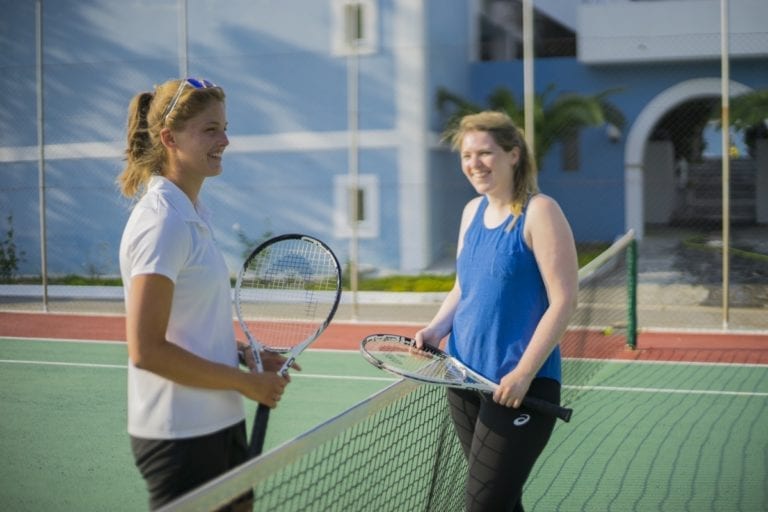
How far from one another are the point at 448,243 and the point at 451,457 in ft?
46.9

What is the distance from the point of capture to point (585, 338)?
10211mm

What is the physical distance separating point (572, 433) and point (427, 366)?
3518mm

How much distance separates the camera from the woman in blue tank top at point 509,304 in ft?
Result: 10.4

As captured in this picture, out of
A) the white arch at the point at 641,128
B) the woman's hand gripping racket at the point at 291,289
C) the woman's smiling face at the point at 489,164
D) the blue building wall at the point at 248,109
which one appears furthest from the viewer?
the white arch at the point at 641,128

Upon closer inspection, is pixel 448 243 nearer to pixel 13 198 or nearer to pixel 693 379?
pixel 13 198

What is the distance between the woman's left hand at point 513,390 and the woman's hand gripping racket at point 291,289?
612mm

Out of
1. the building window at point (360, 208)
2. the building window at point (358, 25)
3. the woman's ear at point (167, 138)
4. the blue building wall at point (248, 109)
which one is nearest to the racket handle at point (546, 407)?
the woman's ear at point (167, 138)

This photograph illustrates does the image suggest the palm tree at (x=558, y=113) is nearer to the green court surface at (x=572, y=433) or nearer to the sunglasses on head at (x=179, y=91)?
the green court surface at (x=572, y=433)

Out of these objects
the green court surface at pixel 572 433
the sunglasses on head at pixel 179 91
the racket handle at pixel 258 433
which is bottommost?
the green court surface at pixel 572 433

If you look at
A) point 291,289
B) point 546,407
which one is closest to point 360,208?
point 291,289

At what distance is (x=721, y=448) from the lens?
6.28 meters

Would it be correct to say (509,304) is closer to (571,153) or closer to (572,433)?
(572,433)

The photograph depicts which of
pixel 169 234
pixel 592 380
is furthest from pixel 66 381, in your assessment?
pixel 169 234

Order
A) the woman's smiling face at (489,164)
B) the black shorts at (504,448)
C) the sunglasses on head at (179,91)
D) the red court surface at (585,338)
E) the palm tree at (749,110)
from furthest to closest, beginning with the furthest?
the palm tree at (749,110) < the red court surface at (585,338) < the woman's smiling face at (489,164) < the black shorts at (504,448) < the sunglasses on head at (179,91)
